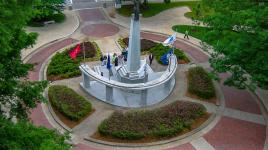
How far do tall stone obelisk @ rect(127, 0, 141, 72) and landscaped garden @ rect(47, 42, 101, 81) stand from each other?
5.20 m

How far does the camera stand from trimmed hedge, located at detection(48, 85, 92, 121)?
91.2ft

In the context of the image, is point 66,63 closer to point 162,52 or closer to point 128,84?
point 128,84

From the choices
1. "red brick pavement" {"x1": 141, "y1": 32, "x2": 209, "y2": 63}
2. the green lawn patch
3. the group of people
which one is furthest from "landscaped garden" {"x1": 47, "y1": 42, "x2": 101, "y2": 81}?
the green lawn patch

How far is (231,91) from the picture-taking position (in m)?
32.4

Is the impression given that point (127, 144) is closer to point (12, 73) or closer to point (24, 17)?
point (12, 73)

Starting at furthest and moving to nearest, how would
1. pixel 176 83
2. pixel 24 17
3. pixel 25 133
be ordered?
pixel 176 83, pixel 25 133, pixel 24 17

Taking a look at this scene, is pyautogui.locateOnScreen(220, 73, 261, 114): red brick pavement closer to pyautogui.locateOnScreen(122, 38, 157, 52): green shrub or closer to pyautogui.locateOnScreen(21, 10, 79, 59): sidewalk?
pyautogui.locateOnScreen(122, 38, 157, 52): green shrub

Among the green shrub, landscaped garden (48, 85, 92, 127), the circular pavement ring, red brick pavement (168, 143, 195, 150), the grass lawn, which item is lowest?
red brick pavement (168, 143, 195, 150)

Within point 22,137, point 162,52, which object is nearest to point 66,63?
point 162,52

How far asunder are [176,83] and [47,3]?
17.8m

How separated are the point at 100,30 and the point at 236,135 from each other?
72.5ft

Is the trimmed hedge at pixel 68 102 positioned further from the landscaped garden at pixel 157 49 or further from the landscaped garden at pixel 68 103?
the landscaped garden at pixel 157 49

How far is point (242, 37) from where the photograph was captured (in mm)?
25984

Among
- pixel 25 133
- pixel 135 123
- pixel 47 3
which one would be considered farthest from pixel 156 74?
pixel 25 133
